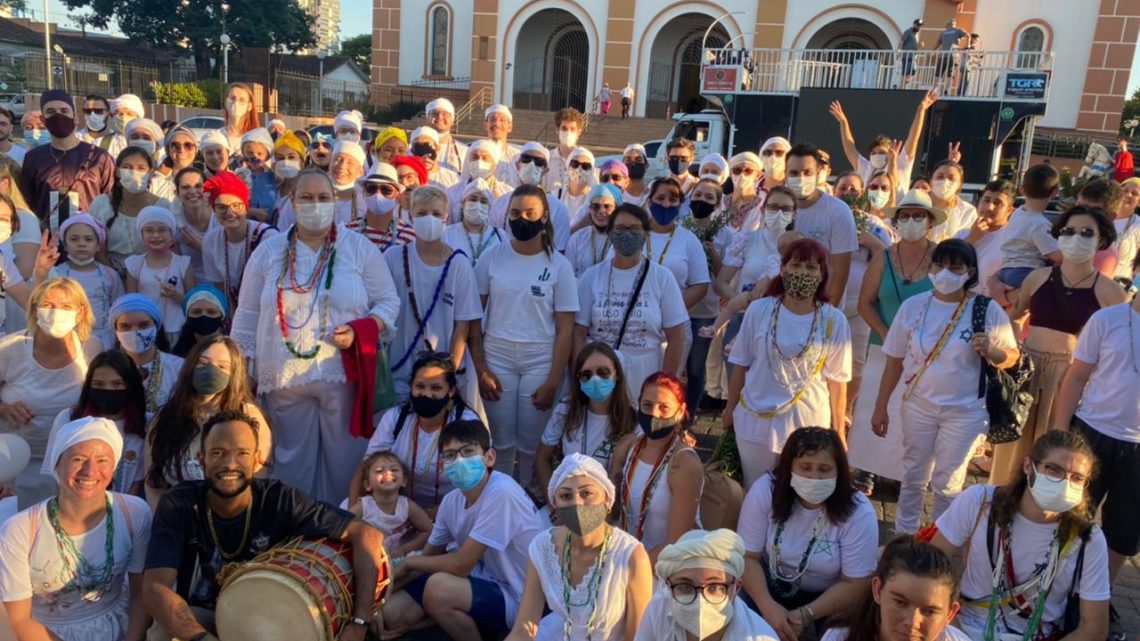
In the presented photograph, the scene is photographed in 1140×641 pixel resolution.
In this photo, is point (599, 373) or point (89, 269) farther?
point (89, 269)

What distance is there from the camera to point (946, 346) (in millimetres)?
4453

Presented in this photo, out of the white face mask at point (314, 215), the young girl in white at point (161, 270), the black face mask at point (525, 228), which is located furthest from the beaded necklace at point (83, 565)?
the black face mask at point (525, 228)

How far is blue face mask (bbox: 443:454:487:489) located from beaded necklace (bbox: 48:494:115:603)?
1452 millimetres

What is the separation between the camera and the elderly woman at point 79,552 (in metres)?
3.36

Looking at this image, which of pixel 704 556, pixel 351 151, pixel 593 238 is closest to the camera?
pixel 704 556

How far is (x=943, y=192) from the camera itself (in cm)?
653

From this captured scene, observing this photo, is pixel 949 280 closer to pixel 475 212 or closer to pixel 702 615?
pixel 702 615

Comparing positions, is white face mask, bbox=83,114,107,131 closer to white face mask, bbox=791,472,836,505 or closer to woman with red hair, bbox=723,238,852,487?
woman with red hair, bbox=723,238,852,487

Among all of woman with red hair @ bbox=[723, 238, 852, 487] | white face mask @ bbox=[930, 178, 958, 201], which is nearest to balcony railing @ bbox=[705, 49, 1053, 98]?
white face mask @ bbox=[930, 178, 958, 201]

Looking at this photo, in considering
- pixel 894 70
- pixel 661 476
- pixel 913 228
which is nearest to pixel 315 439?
pixel 661 476

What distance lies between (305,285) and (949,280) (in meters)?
3.44

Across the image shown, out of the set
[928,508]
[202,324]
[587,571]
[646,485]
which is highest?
[202,324]

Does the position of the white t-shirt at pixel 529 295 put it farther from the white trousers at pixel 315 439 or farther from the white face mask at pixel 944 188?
the white face mask at pixel 944 188

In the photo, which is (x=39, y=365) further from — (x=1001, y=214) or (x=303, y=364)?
(x=1001, y=214)
